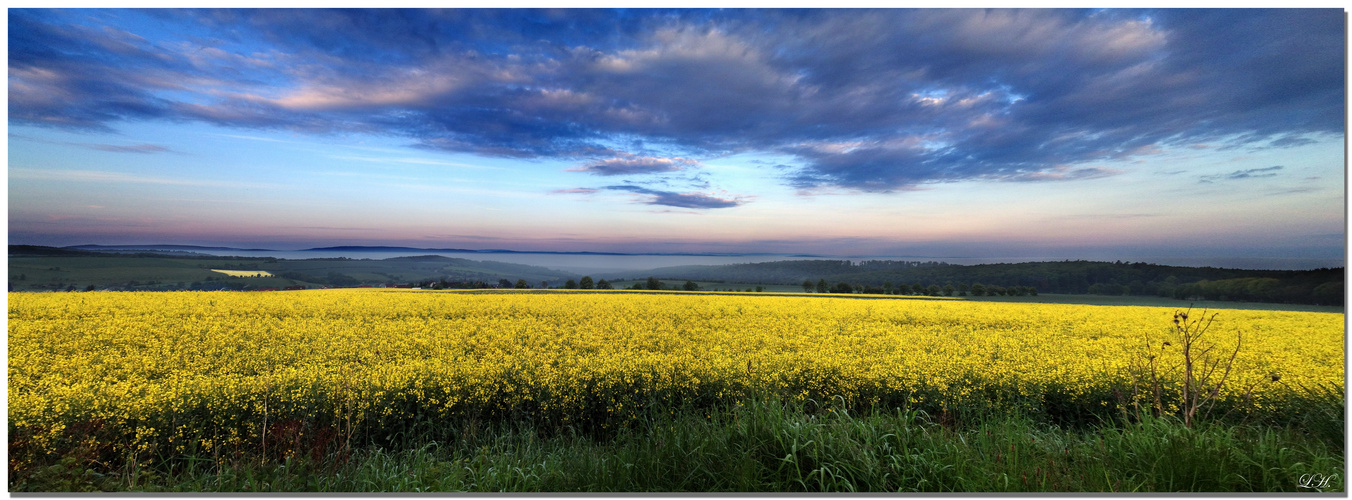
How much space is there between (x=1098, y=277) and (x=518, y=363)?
7701 mm

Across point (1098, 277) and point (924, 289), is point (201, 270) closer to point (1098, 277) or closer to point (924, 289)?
point (1098, 277)

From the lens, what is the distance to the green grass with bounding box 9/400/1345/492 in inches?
109

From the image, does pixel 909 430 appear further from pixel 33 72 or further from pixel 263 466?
pixel 33 72

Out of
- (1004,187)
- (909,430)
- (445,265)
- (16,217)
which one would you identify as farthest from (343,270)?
(1004,187)

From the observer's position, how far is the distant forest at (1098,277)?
480 centimetres

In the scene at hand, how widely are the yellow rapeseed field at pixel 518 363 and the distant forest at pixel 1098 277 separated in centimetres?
55

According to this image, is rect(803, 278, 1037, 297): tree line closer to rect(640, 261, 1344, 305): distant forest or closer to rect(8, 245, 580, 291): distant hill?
rect(640, 261, 1344, 305): distant forest

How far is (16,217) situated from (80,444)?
2110 mm

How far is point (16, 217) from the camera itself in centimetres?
363

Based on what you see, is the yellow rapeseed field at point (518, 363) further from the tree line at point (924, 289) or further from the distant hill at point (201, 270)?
the tree line at point (924, 289)

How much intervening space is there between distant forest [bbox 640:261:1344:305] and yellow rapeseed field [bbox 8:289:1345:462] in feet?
1.82

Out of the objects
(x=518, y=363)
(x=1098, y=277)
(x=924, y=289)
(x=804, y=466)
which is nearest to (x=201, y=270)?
(x=518, y=363)

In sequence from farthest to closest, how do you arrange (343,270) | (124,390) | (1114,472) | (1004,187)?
(343,270)
(1004,187)
(124,390)
(1114,472)

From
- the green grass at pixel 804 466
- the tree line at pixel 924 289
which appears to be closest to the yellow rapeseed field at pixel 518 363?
the green grass at pixel 804 466
